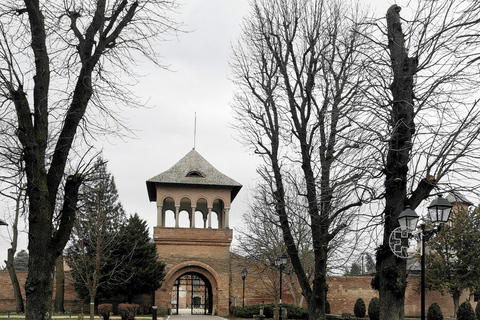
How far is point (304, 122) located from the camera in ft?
49.8

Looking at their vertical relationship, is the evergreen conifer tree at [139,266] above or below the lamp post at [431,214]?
below

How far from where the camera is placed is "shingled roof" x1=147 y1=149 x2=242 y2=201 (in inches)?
1465

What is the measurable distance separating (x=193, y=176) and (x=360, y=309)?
562 inches

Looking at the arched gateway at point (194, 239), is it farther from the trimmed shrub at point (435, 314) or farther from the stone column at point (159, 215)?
the trimmed shrub at point (435, 314)

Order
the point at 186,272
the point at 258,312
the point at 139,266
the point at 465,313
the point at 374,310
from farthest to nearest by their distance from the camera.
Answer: the point at 186,272
the point at 374,310
the point at 465,313
the point at 258,312
the point at 139,266

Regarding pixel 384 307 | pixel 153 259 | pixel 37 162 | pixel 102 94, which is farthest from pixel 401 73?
pixel 153 259

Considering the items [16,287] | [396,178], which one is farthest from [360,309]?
[396,178]

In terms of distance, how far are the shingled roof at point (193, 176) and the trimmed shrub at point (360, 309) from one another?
36.3ft

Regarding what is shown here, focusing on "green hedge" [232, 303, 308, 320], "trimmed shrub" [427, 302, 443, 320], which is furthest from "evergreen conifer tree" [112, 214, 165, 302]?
"trimmed shrub" [427, 302, 443, 320]

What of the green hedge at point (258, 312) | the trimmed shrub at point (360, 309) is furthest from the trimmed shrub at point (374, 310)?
the green hedge at point (258, 312)

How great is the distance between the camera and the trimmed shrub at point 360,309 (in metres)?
36.5

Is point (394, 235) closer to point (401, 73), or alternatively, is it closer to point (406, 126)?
point (406, 126)

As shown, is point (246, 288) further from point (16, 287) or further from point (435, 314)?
point (16, 287)

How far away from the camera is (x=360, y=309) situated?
36.6 m
